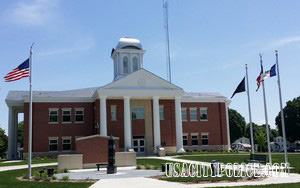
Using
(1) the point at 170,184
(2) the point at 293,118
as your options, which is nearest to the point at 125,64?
(1) the point at 170,184

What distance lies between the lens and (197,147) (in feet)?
172

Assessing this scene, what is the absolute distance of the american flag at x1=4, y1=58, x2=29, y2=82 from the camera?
20.9 m

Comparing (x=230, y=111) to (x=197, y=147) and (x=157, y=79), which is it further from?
(x=157, y=79)

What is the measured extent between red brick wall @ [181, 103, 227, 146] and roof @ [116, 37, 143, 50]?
39.3ft

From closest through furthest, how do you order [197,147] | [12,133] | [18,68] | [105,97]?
[18,68] < [105,97] < [12,133] < [197,147]

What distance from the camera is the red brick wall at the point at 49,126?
46531 millimetres

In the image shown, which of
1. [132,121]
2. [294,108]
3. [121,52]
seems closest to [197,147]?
[132,121]

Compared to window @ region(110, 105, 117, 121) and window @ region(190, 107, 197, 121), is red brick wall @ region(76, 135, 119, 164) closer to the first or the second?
window @ region(110, 105, 117, 121)

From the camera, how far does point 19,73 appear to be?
68.7 ft

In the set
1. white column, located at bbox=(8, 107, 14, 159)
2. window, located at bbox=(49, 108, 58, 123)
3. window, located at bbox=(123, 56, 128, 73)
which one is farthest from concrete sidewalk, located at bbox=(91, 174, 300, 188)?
window, located at bbox=(123, 56, 128, 73)

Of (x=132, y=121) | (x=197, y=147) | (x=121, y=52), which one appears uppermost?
(x=121, y=52)

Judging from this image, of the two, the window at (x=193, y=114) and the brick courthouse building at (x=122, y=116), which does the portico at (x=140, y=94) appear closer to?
the brick courthouse building at (x=122, y=116)

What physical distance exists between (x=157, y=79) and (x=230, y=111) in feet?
161

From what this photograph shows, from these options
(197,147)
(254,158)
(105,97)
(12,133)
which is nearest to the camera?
(254,158)
